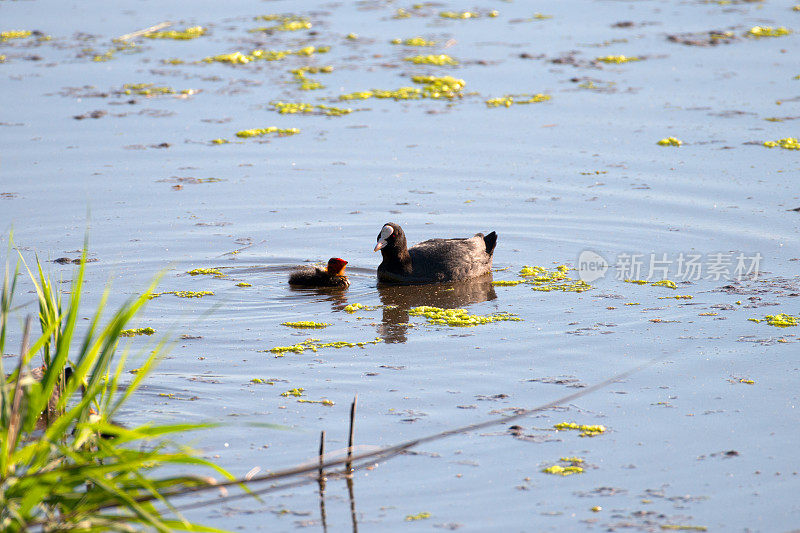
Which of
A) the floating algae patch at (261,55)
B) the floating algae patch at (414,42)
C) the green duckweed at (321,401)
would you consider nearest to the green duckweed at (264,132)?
the floating algae patch at (261,55)

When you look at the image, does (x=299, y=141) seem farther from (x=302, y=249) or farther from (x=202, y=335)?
(x=202, y=335)

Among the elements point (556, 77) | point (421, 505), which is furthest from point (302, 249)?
point (556, 77)

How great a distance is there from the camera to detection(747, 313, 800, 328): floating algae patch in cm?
761

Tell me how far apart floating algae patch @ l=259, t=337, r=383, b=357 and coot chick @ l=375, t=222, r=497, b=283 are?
1.54 metres

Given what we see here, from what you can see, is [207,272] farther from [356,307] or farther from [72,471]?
[72,471]

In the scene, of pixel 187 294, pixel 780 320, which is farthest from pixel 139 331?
pixel 780 320

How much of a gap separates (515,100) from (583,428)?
26.6ft

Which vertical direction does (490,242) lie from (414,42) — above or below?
below

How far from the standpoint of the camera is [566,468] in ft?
17.7

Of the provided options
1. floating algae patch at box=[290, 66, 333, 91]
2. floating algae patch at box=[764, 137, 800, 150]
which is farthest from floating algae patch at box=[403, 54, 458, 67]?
floating algae patch at box=[764, 137, 800, 150]

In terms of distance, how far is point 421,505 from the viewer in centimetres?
502

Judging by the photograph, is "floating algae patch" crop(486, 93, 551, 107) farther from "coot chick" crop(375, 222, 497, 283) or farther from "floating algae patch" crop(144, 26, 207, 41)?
"floating algae patch" crop(144, 26, 207, 41)

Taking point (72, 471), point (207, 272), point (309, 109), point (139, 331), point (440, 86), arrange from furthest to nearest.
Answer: point (440, 86)
point (309, 109)
point (207, 272)
point (139, 331)
point (72, 471)

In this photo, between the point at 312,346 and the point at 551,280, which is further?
the point at 551,280
